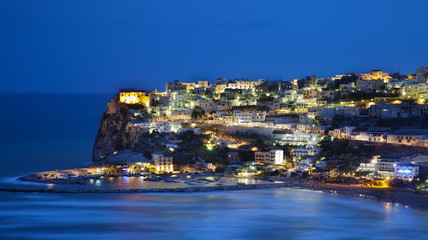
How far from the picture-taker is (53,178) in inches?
990

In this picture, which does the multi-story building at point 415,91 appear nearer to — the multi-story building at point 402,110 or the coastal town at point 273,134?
the coastal town at point 273,134

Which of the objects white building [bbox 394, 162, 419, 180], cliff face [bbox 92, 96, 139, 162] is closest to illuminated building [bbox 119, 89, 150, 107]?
cliff face [bbox 92, 96, 139, 162]

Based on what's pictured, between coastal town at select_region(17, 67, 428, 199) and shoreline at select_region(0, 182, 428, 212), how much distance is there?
0.72 meters

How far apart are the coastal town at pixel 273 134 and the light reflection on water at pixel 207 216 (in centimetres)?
280

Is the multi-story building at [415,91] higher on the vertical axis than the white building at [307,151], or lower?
higher

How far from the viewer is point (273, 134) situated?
3108 centimetres

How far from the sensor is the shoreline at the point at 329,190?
71.3 feet

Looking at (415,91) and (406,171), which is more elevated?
(415,91)

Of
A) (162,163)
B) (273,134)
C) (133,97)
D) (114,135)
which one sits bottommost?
(162,163)

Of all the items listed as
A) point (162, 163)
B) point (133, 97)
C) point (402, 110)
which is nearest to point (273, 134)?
point (402, 110)

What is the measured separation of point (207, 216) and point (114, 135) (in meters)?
13.3

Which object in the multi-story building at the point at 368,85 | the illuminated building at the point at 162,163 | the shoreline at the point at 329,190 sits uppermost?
the multi-story building at the point at 368,85

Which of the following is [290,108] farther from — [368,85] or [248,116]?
[368,85]

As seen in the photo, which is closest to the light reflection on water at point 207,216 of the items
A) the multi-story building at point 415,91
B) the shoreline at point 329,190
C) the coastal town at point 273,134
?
the shoreline at point 329,190
